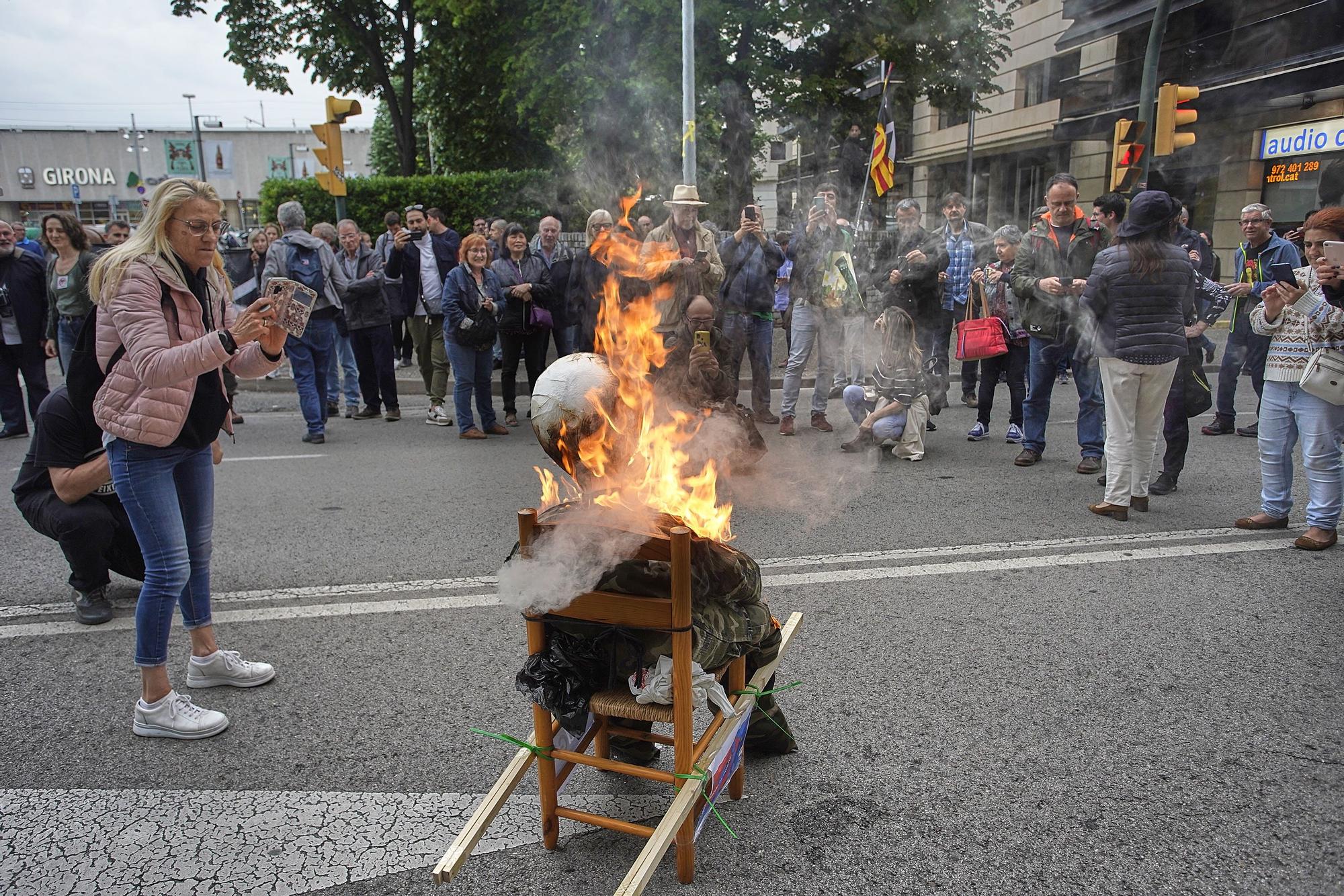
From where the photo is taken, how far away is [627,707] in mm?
2391

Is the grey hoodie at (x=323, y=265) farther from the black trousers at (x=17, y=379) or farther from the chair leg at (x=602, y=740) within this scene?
the chair leg at (x=602, y=740)

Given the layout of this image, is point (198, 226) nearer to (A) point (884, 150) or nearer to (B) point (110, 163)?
(A) point (884, 150)

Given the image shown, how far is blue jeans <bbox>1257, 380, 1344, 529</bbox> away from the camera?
4922 mm

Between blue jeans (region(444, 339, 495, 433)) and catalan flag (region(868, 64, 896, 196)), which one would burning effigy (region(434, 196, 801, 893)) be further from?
catalan flag (region(868, 64, 896, 196))

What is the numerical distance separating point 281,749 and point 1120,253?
5.33 m

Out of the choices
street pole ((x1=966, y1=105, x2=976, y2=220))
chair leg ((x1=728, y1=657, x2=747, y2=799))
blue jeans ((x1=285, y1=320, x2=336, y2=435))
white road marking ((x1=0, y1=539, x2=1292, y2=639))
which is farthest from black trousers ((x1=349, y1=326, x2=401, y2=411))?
street pole ((x1=966, y1=105, x2=976, y2=220))

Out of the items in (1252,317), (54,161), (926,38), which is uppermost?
(54,161)

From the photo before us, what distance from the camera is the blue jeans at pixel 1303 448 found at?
4.92 meters

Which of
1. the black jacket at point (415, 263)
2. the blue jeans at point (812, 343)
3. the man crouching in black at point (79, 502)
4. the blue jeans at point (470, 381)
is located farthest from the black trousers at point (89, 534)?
the blue jeans at point (812, 343)

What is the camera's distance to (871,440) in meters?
7.50

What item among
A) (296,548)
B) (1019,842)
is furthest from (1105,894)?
(296,548)

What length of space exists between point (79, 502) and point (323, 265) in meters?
5.12

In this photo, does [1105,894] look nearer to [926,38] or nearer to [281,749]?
[281,749]

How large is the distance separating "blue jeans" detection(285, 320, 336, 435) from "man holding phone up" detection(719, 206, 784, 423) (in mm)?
3885
